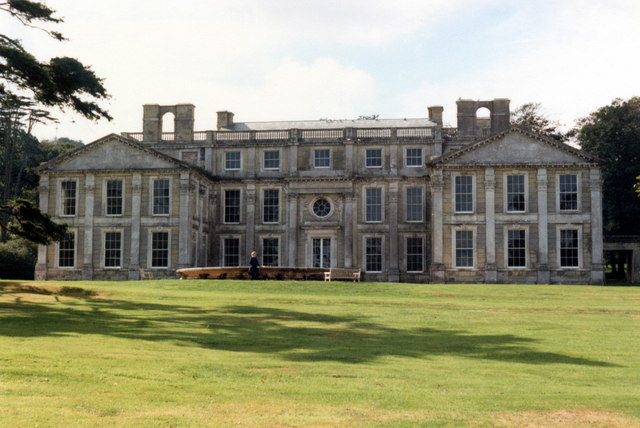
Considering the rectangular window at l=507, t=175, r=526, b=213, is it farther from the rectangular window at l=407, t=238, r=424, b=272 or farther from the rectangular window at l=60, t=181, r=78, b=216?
the rectangular window at l=60, t=181, r=78, b=216

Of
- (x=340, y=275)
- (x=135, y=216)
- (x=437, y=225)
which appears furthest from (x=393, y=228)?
(x=135, y=216)

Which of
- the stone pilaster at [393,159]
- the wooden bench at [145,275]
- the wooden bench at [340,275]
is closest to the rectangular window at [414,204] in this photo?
the stone pilaster at [393,159]

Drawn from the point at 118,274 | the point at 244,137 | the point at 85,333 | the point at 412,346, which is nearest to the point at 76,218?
the point at 118,274

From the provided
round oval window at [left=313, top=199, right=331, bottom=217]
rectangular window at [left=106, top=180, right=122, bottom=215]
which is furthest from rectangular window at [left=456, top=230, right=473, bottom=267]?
rectangular window at [left=106, top=180, right=122, bottom=215]

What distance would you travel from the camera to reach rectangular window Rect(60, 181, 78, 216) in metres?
47.5

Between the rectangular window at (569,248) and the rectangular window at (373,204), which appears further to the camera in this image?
the rectangular window at (373,204)

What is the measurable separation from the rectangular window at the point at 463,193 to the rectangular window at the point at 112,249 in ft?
75.6

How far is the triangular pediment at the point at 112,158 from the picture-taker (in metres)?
46.5

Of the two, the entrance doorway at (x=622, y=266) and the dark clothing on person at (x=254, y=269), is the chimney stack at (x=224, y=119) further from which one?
the entrance doorway at (x=622, y=266)

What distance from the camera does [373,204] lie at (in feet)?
161

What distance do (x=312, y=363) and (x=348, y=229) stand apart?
34.8 meters

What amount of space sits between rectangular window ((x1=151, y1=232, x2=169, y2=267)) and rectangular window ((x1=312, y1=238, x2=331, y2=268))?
10.5 m

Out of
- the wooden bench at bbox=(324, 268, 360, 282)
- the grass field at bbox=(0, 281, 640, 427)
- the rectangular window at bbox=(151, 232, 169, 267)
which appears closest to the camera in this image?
the grass field at bbox=(0, 281, 640, 427)

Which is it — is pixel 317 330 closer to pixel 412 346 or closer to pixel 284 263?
pixel 412 346
